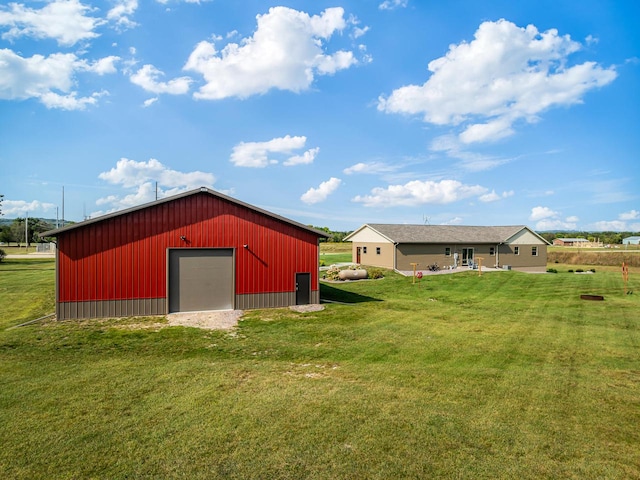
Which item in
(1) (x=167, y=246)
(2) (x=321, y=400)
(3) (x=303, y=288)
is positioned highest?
(1) (x=167, y=246)

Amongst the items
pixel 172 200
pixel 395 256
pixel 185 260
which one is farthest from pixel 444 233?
pixel 172 200

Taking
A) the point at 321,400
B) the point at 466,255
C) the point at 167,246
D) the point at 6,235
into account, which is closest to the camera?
the point at 321,400

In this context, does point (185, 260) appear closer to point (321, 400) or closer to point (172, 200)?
point (172, 200)

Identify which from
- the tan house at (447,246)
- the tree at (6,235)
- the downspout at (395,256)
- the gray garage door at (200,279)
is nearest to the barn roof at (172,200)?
the gray garage door at (200,279)

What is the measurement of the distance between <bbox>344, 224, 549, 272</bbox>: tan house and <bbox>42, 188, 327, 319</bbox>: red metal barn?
57.6 ft

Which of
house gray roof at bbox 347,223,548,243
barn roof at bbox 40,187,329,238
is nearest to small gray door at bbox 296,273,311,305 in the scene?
barn roof at bbox 40,187,329,238

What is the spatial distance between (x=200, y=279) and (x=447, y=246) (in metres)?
26.8

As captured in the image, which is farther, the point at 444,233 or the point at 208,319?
the point at 444,233

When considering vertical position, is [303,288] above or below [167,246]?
below

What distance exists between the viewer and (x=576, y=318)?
16.3 meters

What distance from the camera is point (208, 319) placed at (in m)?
15.6

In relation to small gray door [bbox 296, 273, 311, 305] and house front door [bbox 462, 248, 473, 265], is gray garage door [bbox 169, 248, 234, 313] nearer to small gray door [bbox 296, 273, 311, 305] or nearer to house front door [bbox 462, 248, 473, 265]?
small gray door [bbox 296, 273, 311, 305]

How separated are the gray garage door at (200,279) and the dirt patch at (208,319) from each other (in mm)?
477

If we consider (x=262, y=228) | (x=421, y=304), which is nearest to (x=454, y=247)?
(x=421, y=304)
